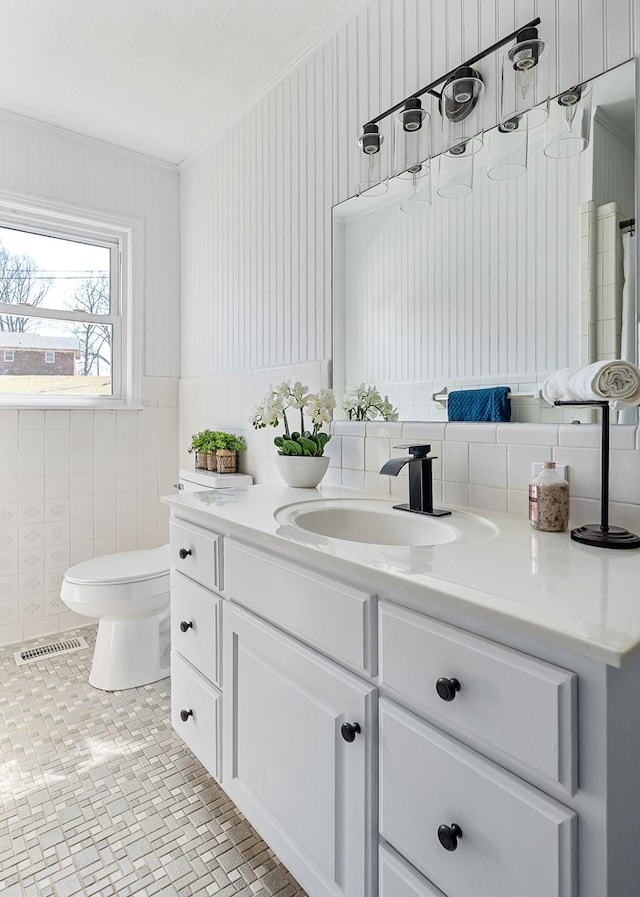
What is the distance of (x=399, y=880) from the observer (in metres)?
0.88

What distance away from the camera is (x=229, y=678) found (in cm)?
132

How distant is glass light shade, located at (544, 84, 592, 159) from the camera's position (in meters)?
1.18

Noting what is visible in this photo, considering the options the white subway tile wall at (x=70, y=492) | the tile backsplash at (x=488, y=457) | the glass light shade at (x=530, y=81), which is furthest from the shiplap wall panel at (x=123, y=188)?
the glass light shade at (x=530, y=81)

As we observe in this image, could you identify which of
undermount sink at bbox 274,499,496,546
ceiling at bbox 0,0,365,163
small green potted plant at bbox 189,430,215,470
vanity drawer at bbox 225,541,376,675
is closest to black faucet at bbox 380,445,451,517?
undermount sink at bbox 274,499,496,546

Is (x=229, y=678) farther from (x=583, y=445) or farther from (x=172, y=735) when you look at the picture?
(x=583, y=445)

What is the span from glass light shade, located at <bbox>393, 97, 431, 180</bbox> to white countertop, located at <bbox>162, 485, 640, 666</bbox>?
1061mm

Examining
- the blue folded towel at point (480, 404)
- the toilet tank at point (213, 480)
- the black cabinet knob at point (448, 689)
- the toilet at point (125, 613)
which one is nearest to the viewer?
the black cabinet knob at point (448, 689)

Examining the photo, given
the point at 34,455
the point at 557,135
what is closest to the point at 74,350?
the point at 34,455

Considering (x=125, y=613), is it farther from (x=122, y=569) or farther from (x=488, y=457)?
(x=488, y=457)

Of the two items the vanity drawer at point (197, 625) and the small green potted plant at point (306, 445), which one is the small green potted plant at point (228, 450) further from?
the vanity drawer at point (197, 625)

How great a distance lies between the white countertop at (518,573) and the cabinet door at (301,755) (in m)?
0.23

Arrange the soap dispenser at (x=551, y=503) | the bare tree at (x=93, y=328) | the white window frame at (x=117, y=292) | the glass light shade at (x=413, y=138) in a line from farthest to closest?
the bare tree at (x=93, y=328)
the white window frame at (x=117, y=292)
the glass light shade at (x=413, y=138)
the soap dispenser at (x=551, y=503)

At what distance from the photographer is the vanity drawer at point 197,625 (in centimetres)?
137

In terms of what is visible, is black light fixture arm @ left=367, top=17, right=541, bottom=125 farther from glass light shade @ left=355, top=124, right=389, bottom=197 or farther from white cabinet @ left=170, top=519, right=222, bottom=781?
white cabinet @ left=170, top=519, right=222, bottom=781
